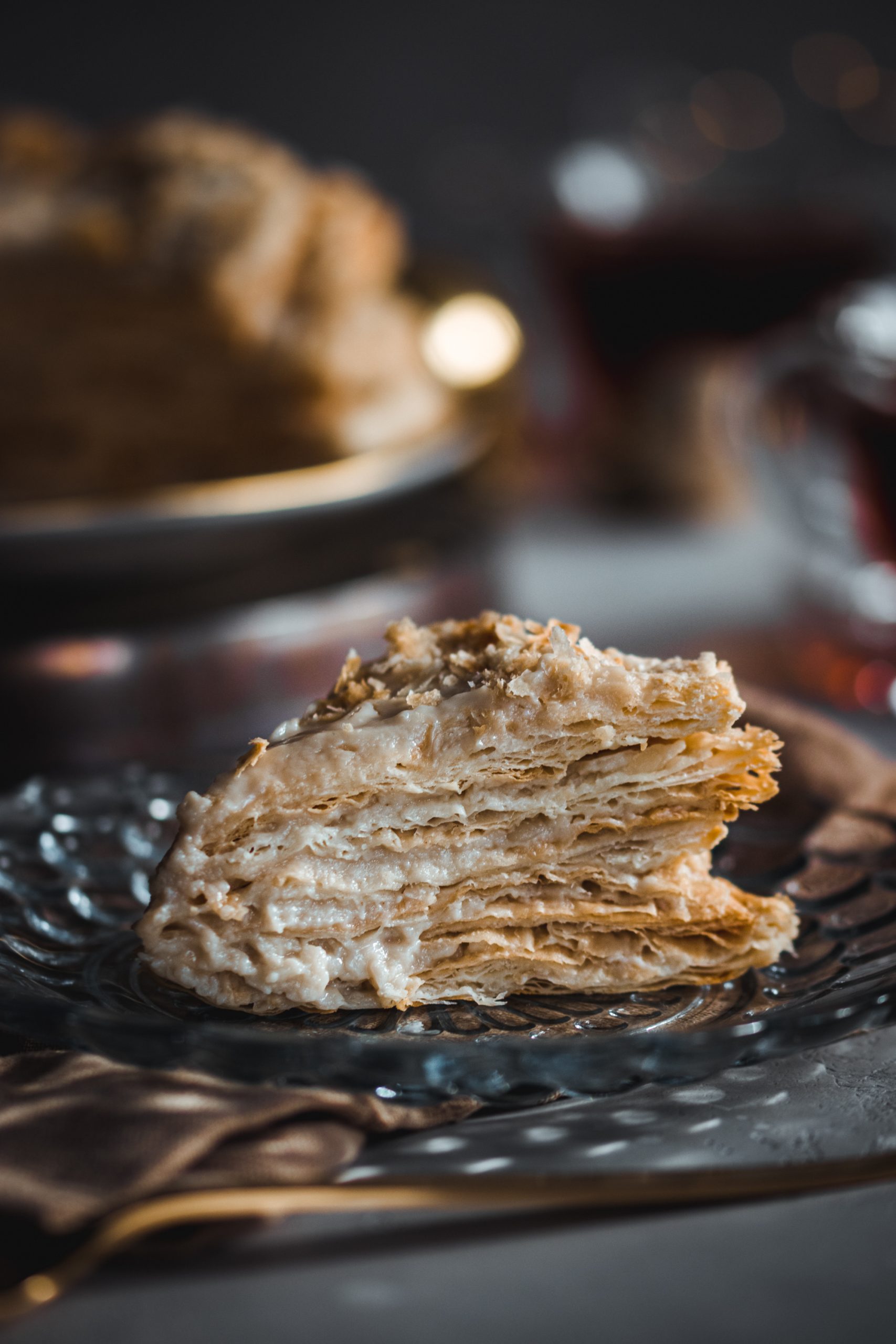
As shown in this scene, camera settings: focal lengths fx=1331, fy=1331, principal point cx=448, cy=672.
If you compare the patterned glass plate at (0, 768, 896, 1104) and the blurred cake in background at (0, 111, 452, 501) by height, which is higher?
the blurred cake in background at (0, 111, 452, 501)

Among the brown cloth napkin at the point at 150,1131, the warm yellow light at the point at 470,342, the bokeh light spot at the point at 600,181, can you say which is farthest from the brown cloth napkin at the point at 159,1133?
the bokeh light spot at the point at 600,181

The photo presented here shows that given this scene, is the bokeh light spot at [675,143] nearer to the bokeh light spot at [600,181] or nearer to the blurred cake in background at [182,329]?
the bokeh light spot at [600,181]

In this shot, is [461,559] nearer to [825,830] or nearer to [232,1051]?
[825,830]

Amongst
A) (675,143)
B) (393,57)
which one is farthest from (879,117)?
(393,57)

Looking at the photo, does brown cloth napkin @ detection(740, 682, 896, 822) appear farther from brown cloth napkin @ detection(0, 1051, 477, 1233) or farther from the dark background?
the dark background

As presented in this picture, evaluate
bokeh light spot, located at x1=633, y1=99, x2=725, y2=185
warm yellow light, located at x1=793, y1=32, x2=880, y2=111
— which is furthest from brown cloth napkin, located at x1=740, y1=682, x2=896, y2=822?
warm yellow light, located at x1=793, y1=32, x2=880, y2=111
